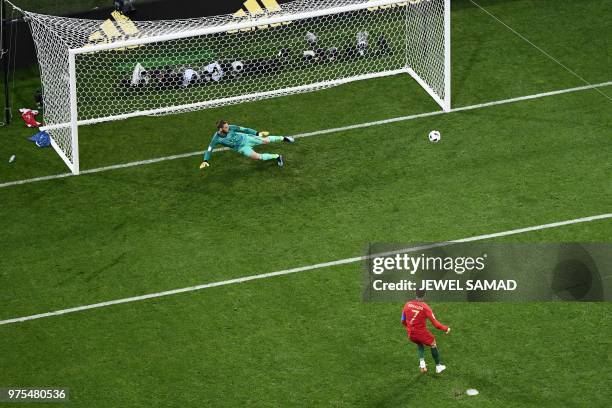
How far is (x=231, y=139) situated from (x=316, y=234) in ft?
9.70

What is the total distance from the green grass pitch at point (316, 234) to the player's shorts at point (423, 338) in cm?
54

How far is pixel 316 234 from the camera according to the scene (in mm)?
22406

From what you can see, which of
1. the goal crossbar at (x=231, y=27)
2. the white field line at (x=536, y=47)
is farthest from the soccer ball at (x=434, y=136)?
the white field line at (x=536, y=47)

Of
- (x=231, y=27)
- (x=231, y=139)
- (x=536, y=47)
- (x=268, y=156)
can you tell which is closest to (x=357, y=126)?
(x=268, y=156)

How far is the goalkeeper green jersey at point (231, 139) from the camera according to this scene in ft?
79.4

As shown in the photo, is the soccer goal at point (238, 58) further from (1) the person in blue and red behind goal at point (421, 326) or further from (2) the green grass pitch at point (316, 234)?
(1) the person in blue and red behind goal at point (421, 326)

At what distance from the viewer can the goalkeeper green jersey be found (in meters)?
24.2

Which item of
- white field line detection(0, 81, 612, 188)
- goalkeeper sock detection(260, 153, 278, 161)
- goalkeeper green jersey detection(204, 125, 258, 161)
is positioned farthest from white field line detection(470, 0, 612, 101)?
goalkeeper green jersey detection(204, 125, 258, 161)

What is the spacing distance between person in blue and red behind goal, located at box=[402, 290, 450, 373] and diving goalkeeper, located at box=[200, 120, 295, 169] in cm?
635

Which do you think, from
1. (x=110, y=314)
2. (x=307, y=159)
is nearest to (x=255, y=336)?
(x=110, y=314)

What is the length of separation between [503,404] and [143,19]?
1422 centimetres

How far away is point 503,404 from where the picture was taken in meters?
18.3

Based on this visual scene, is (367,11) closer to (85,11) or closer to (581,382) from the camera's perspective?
(85,11)

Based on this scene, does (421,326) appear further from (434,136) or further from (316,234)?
(434,136)
